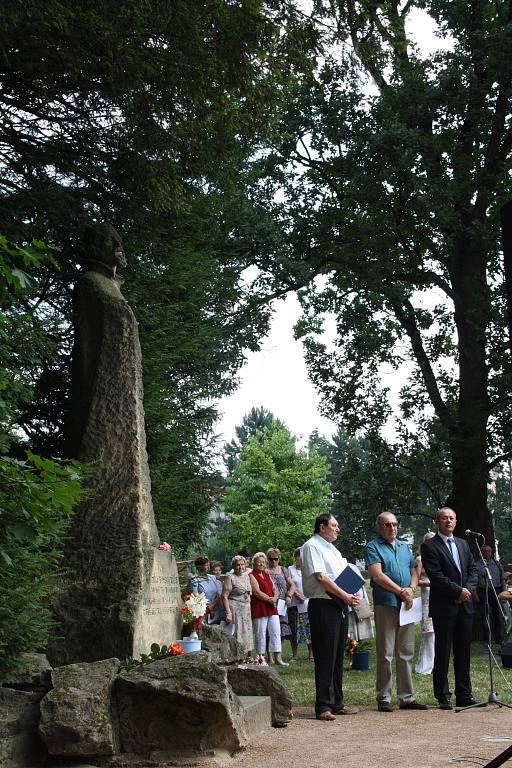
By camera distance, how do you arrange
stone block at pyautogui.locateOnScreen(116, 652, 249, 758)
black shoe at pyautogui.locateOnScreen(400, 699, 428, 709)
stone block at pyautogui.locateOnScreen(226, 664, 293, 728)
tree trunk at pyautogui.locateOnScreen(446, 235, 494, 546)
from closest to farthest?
stone block at pyautogui.locateOnScreen(116, 652, 249, 758)
stone block at pyautogui.locateOnScreen(226, 664, 293, 728)
black shoe at pyautogui.locateOnScreen(400, 699, 428, 709)
tree trunk at pyautogui.locateOnScreen(446, 235, 494, 546)

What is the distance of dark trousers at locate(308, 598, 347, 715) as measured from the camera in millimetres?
8977

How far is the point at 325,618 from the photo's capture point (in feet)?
29.9

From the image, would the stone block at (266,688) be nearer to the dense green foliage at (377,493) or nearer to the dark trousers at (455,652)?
the dark trousers at (455,652)

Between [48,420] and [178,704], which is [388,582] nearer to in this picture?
[178,704]

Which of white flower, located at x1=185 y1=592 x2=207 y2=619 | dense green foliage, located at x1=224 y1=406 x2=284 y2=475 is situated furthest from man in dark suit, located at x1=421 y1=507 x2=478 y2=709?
dense green foliage, located at x1=224 y1=406 x2=284 y2=475

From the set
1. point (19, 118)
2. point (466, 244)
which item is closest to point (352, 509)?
point (466, 244)

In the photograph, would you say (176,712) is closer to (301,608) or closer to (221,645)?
(221,645)

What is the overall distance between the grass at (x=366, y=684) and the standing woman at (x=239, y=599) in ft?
2.80

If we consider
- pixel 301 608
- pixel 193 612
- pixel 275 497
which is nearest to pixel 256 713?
pixel 193 612

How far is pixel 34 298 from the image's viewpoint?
12.2m

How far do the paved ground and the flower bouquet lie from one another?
1295 mm

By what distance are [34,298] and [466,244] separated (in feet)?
32.6

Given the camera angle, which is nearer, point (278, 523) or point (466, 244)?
point (466, 244)

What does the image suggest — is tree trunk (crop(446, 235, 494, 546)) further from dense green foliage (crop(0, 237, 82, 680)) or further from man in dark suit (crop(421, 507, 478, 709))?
dense green foliage (crop(0, 237, 82, 680))
